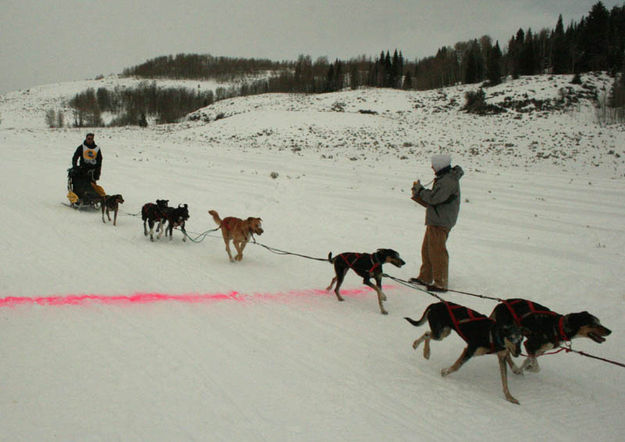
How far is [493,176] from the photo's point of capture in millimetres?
16109

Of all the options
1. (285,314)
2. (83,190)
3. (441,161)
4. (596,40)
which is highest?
(596,40)

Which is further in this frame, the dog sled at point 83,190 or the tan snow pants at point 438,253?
the dog sled at point 83,190

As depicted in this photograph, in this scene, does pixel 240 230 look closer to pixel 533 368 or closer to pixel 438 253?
pixel 438 253

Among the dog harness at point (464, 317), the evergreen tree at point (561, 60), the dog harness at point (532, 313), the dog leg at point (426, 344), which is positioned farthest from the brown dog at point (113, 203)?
the evergreen tree at point (561, 60)

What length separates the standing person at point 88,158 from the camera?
1076 centimetres

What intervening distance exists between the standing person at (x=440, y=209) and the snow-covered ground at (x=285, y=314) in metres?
0.42

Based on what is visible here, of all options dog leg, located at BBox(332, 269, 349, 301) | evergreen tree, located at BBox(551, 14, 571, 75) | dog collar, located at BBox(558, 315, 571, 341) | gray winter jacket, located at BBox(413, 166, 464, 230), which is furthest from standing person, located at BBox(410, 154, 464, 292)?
evergreen tree, located at BBox(551, 14, 571, 75)

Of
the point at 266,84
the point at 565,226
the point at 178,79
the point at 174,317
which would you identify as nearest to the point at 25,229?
the point at 174,317

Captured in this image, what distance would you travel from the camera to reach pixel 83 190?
10.6 m

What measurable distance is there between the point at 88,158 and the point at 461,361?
11.0 meters

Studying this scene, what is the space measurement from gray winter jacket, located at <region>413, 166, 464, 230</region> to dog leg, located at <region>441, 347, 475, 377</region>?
2.66 meters

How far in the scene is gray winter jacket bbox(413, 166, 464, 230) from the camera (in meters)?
5.87

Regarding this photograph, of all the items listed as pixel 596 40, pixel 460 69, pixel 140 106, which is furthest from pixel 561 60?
pixel 140 106

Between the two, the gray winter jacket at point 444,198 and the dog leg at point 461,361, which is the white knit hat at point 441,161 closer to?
the gray winter jacket at point 444,198
